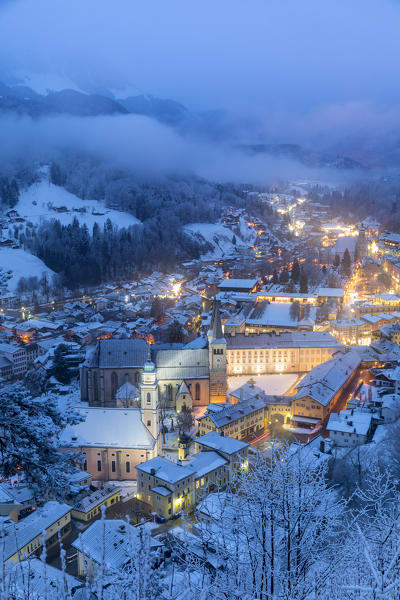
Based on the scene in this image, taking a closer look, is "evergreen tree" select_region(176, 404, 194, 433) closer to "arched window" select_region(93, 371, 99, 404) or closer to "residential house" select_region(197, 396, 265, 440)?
"residential house" select_region(197, 396, 265, 440)

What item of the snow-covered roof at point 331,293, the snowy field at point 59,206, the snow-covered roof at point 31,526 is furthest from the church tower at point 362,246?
the snow-covered roof at point 31,526

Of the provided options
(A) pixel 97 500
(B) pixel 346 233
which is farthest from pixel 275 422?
(B) pixel 346 233

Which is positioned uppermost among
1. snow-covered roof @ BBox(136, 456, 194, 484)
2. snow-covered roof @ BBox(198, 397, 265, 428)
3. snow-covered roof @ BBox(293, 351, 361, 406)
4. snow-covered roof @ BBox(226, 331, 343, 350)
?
snow-covered roof @ BBox(226, 331, 343, 350)

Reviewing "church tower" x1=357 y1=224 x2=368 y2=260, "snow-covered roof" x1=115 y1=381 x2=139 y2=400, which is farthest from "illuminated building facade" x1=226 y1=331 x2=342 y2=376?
"church tower" x1=357 y1=224 x2=368 y2=260

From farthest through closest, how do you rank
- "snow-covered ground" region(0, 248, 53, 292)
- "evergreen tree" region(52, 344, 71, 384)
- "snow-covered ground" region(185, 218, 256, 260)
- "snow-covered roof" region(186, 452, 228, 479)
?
"snow-covered ground" region(185, 218, 256, 260), "snow-covered ground" region(0, 248, 53, 292), "evergreen tree" region(52, 344, 71, 384), "snow-covered roof" region(186, 452, 228, 479)

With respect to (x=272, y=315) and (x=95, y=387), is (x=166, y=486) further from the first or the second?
(x=272, y=315)

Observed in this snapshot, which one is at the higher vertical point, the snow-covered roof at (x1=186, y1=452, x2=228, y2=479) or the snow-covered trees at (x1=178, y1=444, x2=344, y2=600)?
the snow-covered trees at (x1=178, y1=444, x2=344, y2=600)

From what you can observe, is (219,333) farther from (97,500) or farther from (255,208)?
(255,208)
